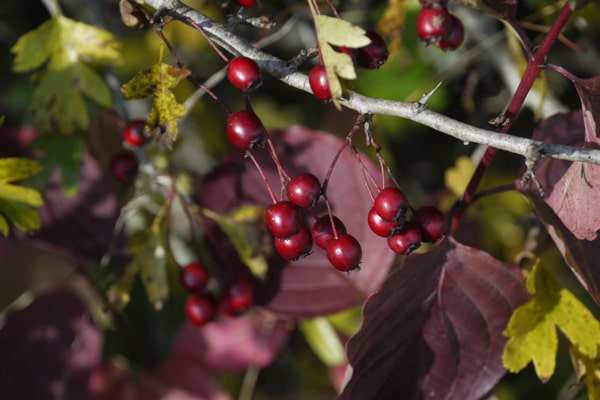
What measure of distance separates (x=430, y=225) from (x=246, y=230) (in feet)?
1.21

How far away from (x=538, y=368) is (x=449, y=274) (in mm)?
175

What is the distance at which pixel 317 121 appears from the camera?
2.24 m

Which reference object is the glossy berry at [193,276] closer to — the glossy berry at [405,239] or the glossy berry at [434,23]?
the glossy berry at [405,239]

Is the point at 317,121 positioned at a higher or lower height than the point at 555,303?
lower

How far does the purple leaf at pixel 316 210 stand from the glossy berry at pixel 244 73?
13.0 inches

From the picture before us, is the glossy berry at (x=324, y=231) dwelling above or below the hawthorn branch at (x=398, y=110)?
below

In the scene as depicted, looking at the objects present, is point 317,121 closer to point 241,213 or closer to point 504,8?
point 241,213

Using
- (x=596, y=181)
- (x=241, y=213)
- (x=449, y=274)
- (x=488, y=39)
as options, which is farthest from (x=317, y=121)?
(x=596, y=181)

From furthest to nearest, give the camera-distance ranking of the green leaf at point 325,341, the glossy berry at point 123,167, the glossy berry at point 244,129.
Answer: the green leaf at point 325,341 → the glossy berry at point 123,167 → the glossy berry at point 244,129

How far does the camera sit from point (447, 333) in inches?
39.4

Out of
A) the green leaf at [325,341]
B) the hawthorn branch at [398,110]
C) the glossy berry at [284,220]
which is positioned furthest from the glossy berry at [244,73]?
the green leaf at [325,341]

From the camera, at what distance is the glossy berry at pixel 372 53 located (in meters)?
0.83

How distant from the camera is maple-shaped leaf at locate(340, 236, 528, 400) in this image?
975 millimetres

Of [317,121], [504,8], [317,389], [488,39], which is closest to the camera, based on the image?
[504,8]
